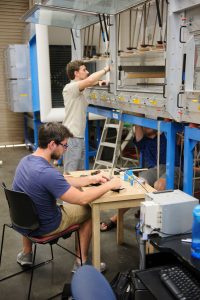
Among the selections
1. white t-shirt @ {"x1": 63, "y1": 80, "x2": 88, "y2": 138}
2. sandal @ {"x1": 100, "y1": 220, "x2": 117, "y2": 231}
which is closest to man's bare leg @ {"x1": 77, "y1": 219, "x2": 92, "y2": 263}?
sandal @ {"x1": 100, "y1": 220, "x2": 117, "y2": 231}

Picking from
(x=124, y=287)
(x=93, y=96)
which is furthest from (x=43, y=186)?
(x=93, y=96)

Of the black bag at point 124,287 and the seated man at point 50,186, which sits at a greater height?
the seated man at point 50,186

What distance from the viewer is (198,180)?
3594 mm

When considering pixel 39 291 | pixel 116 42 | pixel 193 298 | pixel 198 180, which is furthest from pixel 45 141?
pixel 198 180

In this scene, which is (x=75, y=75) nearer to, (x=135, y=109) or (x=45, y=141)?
(x=135, y=109)

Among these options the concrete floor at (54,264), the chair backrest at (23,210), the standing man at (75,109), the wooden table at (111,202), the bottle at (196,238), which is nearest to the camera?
the bottle at (196,238)

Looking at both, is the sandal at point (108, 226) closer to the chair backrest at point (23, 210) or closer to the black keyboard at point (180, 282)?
the chair backrest at point (23, 210)

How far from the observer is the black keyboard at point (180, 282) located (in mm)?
1250

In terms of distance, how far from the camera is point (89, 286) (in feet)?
3.01

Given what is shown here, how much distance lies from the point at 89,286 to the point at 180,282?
0.56 m

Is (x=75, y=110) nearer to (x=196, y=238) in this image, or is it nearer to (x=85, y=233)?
(x=85, y=233)

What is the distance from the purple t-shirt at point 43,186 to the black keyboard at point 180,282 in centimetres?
Result: 78

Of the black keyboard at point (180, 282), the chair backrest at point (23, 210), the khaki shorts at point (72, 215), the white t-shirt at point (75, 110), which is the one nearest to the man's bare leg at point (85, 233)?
the khaki shorts at point (72, 215)

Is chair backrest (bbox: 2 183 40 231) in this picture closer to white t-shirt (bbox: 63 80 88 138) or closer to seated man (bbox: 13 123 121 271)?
seated man (bbox: 13 123 121 271)
